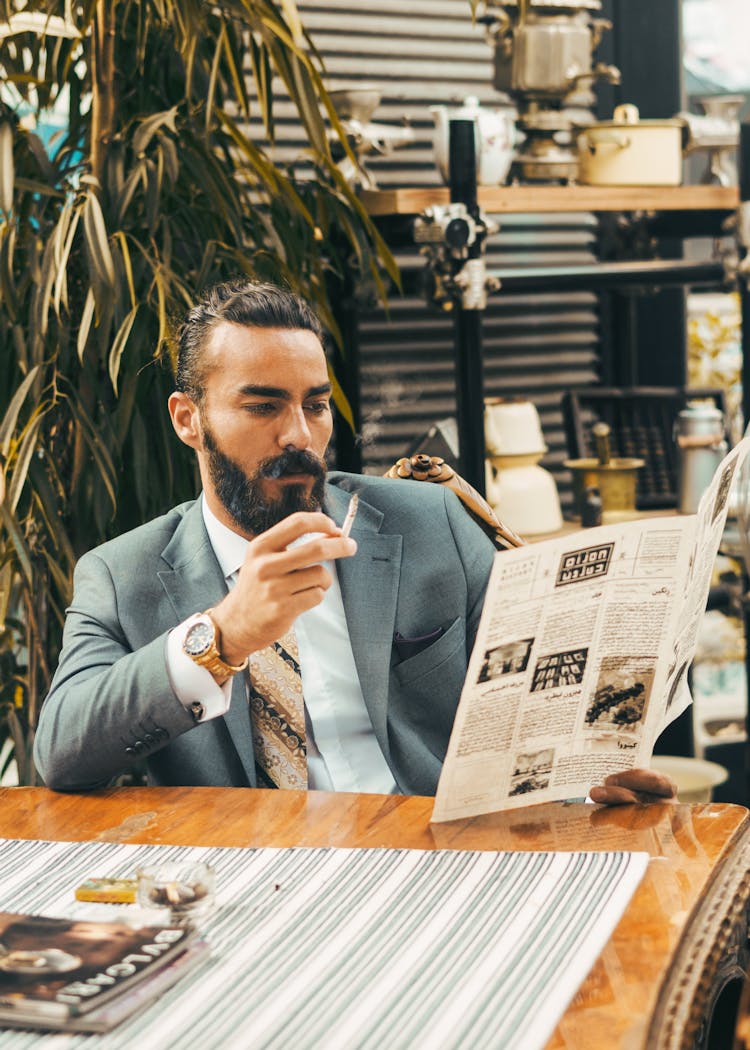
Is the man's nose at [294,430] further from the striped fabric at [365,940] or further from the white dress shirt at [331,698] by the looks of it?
the striped fabric at [365,940]

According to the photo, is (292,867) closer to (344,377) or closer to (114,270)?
(114,270)

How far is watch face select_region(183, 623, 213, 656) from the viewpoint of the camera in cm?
149

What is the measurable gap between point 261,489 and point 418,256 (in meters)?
1.81

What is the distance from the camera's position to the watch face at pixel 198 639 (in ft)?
4.88

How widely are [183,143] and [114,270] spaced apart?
317 mm

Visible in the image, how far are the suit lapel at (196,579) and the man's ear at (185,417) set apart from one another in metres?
0.11

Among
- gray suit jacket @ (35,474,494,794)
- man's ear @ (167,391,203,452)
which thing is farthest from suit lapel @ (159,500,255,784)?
man's ear @ (167,391,203,452)

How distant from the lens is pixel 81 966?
98 centimetres

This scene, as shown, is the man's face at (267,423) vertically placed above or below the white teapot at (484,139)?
below

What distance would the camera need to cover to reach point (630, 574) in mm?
1312

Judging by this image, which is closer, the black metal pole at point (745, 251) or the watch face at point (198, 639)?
the watch face at point (198, 639)

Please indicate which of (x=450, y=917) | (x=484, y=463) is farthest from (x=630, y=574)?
(x=484, y=463)

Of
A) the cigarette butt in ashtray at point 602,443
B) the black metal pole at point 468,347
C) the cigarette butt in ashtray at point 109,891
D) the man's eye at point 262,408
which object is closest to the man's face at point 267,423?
the man's eye at point 262,408

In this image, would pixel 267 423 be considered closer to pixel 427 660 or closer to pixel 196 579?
pixel 196 579
